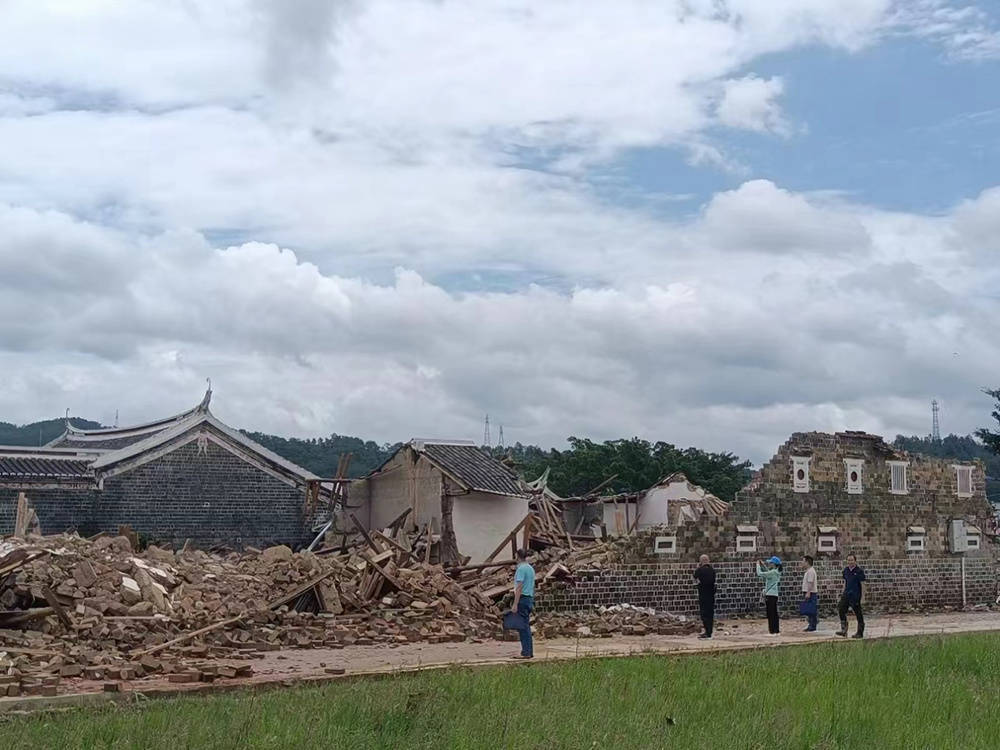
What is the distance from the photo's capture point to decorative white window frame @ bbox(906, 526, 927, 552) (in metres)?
28.0

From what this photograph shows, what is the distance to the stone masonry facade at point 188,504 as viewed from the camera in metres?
30.6

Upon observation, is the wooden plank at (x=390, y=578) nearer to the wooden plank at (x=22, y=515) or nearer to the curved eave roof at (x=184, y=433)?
the wooden plank at (x=22, y=515)

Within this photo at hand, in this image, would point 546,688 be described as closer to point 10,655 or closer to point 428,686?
point 428,686

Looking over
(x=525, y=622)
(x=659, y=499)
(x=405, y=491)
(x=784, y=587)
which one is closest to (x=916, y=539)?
(x=784, y=587)

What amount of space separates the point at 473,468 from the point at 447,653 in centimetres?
1224

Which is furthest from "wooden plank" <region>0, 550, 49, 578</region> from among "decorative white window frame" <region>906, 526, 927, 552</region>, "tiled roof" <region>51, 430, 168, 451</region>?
"decorative white window frame" <region>906, 526, 927, 552</region>

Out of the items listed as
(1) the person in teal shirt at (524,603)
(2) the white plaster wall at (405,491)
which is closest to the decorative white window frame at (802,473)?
(2) the white plaster wall at (405,491)

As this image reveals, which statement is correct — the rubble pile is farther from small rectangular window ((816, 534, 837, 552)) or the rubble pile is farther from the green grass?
small rectangular window ((816, 534, 837, 552))

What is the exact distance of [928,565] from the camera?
28.4 meters

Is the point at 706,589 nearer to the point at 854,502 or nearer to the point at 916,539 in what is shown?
the point at 854,502

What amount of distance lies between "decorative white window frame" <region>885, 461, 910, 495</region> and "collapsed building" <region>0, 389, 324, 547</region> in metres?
15.3

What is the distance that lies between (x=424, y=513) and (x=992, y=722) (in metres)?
18.5

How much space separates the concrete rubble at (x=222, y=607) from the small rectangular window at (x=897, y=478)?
25.4ft

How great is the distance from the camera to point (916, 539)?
28.2 metres
